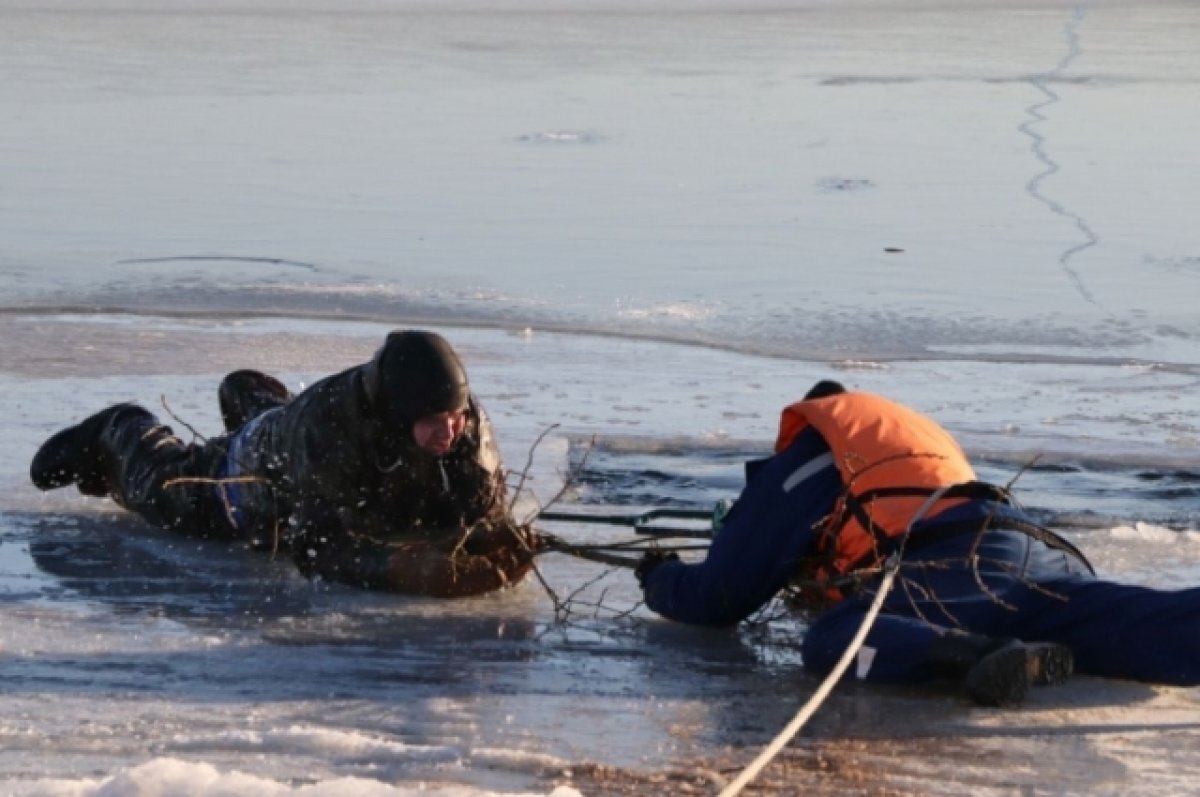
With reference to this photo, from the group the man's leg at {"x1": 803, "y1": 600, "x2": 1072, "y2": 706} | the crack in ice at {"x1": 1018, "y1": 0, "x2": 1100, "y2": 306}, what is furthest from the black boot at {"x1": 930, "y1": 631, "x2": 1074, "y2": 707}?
the crack in ice at {"x1": 1018, "y1": 0, "x2": 1100, "y2": 306}

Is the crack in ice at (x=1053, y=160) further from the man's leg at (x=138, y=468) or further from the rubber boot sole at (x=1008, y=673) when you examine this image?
the rubber boot sole at (x=1008, y=673)

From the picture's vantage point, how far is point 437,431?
237 inches

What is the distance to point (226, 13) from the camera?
2448 cm

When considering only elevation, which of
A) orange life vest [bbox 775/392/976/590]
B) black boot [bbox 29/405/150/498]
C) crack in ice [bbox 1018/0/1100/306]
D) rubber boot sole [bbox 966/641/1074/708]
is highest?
crack in ice [bbox 1018/0/1100/306]

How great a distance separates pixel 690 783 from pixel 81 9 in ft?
68.4

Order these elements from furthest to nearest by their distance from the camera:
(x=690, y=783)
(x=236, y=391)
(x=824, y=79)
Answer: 1. (x=824, y=79)
2. (x=236, y=391)
3. (x=690, y=783)

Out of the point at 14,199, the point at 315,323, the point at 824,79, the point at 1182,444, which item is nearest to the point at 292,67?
the point at 824,79

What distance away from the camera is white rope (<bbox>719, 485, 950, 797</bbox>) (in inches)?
177

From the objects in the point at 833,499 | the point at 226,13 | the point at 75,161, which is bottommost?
the point at 833,499

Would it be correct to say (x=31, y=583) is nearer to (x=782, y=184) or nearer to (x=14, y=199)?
(x=14, y=199)

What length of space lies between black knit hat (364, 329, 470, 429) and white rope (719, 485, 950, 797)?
48.6 inches

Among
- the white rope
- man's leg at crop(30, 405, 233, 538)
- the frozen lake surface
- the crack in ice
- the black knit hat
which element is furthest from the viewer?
the crack in ice

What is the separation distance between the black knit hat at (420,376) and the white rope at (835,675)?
123 centimetres

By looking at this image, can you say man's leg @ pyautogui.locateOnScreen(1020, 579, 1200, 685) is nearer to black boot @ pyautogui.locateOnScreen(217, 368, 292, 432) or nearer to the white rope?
the white rope
